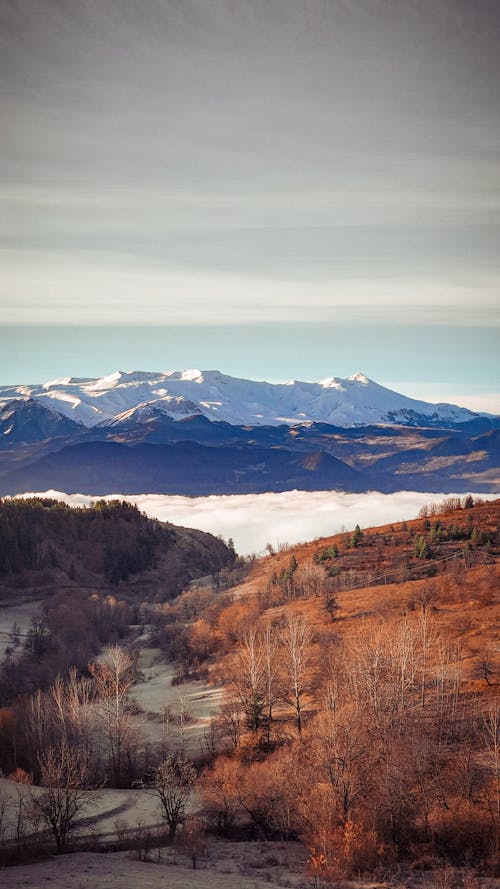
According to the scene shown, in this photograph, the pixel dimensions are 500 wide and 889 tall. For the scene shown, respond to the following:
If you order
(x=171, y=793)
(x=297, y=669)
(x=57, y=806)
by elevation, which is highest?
(x=297, y=669)

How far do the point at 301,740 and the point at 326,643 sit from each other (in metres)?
31.8

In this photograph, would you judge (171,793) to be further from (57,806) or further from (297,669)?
(297,669)

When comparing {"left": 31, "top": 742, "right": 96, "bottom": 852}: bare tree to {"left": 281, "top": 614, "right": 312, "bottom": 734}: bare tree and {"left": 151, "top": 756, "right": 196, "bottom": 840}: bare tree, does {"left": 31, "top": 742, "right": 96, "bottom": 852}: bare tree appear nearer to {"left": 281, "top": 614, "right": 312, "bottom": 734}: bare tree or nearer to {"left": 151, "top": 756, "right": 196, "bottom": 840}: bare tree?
{"left": 151, "top": 756, "right": 196, "bottom": 840}: bare tree

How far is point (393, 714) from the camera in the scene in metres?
66.2

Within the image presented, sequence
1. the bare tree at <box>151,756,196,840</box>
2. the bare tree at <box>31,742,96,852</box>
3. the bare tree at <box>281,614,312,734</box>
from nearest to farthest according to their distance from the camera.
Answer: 1. the bare tree at <box>31,742,96,852</box>
2. the bare tree at <box>151,756,196,840</box>
3. the bare tree at <box>281,614,312,734</box>

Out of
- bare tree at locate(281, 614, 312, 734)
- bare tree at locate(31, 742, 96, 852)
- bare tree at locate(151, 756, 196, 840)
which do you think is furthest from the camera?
bare tree at locate(281, 614, 312, 734)

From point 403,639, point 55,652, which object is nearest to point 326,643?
point 403,639

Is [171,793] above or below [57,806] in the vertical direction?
below

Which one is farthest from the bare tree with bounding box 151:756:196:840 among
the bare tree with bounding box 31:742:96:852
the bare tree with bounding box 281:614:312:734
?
the bare tree with bounding box 281:614:312:734

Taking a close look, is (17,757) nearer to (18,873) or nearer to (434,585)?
(18,873)

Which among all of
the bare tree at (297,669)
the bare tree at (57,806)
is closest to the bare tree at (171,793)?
the bare tree at (57,806)

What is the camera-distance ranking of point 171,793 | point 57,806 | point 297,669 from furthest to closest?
1. point 297,669
2. point 171,793
3. point 57,806

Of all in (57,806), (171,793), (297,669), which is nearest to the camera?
(57,806)

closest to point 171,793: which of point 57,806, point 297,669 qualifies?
point 57,806
